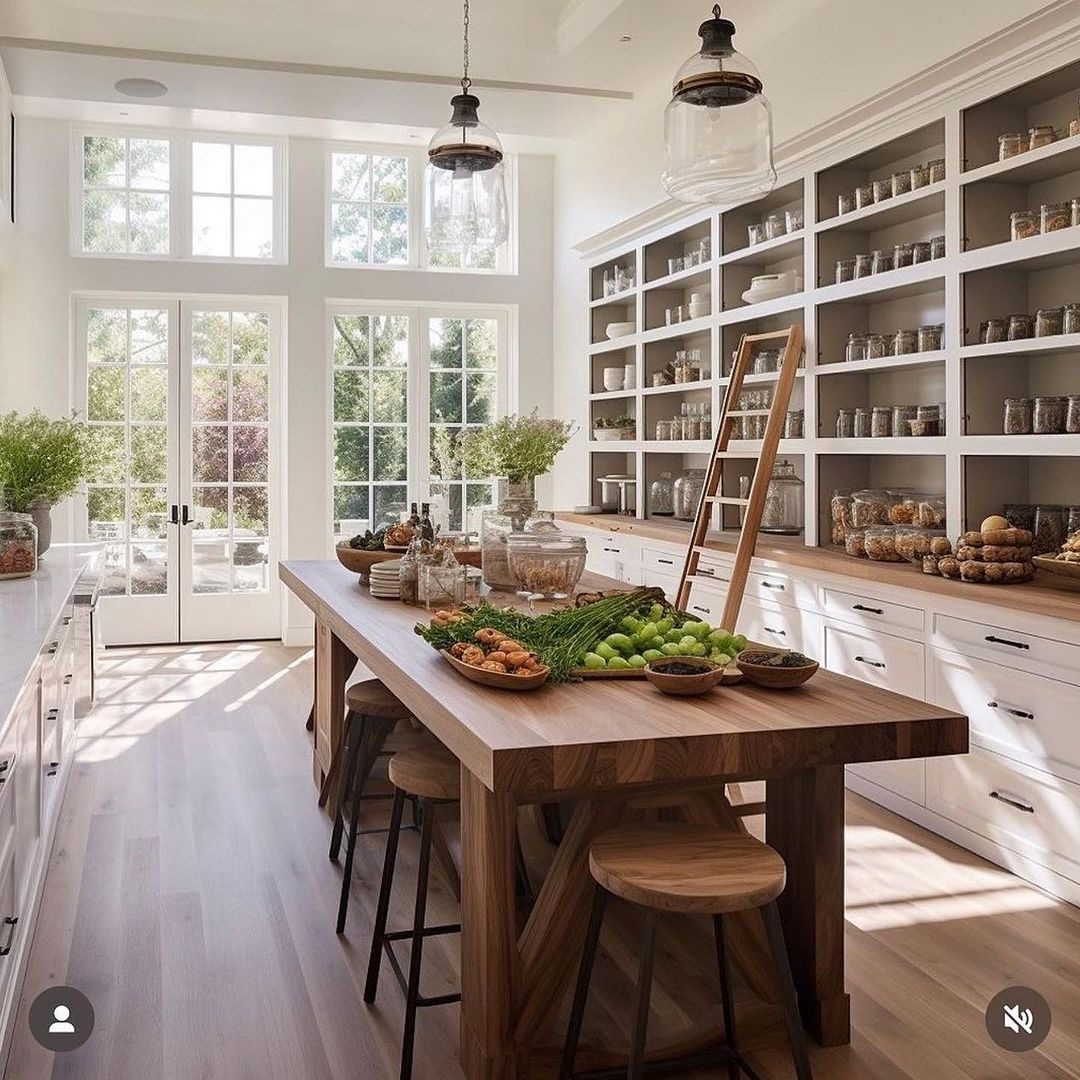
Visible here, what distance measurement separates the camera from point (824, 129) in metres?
4.65

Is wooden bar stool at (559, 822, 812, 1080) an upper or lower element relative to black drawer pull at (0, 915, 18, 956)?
upper

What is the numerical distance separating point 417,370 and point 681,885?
636 centimetres

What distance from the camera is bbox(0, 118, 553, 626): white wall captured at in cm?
713

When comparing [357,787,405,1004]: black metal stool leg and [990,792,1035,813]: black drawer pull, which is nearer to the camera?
[357,787,405,1004]: black metal stool leg

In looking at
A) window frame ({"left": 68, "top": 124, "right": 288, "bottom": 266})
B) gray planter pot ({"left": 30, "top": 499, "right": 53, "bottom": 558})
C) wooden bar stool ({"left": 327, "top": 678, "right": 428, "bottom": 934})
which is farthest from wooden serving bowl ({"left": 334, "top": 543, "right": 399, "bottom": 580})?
window frame ({"left": 68, "top": 124, "right": 288, "bottom": 266})

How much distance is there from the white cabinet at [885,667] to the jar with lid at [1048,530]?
527 mm

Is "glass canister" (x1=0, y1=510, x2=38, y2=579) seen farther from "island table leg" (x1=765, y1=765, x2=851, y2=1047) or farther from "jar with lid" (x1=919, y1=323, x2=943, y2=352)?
"jar with lid" (x1=919, y1=323, x2=943, y2=352)

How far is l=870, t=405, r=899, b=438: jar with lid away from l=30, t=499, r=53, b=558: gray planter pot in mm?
3426

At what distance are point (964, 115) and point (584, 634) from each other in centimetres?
252

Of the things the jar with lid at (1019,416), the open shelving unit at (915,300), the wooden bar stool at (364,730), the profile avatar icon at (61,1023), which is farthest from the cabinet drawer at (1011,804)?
the profile avatar icon at (61,1023)

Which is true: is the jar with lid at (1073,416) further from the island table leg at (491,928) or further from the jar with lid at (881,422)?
the island table leg at (491,928)

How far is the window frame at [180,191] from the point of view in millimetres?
7293

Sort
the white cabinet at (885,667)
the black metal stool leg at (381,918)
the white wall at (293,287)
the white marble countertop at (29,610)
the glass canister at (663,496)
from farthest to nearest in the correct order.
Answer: the white wall at (293,287), the glass canister at (663,496), the white cabinet at (885,667), the black metal stool leg at (381,918), the white marble countertop at (29,610)

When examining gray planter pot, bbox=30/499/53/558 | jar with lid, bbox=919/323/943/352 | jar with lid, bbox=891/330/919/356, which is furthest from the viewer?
gray planter pot, bbox=30/499/53/558
